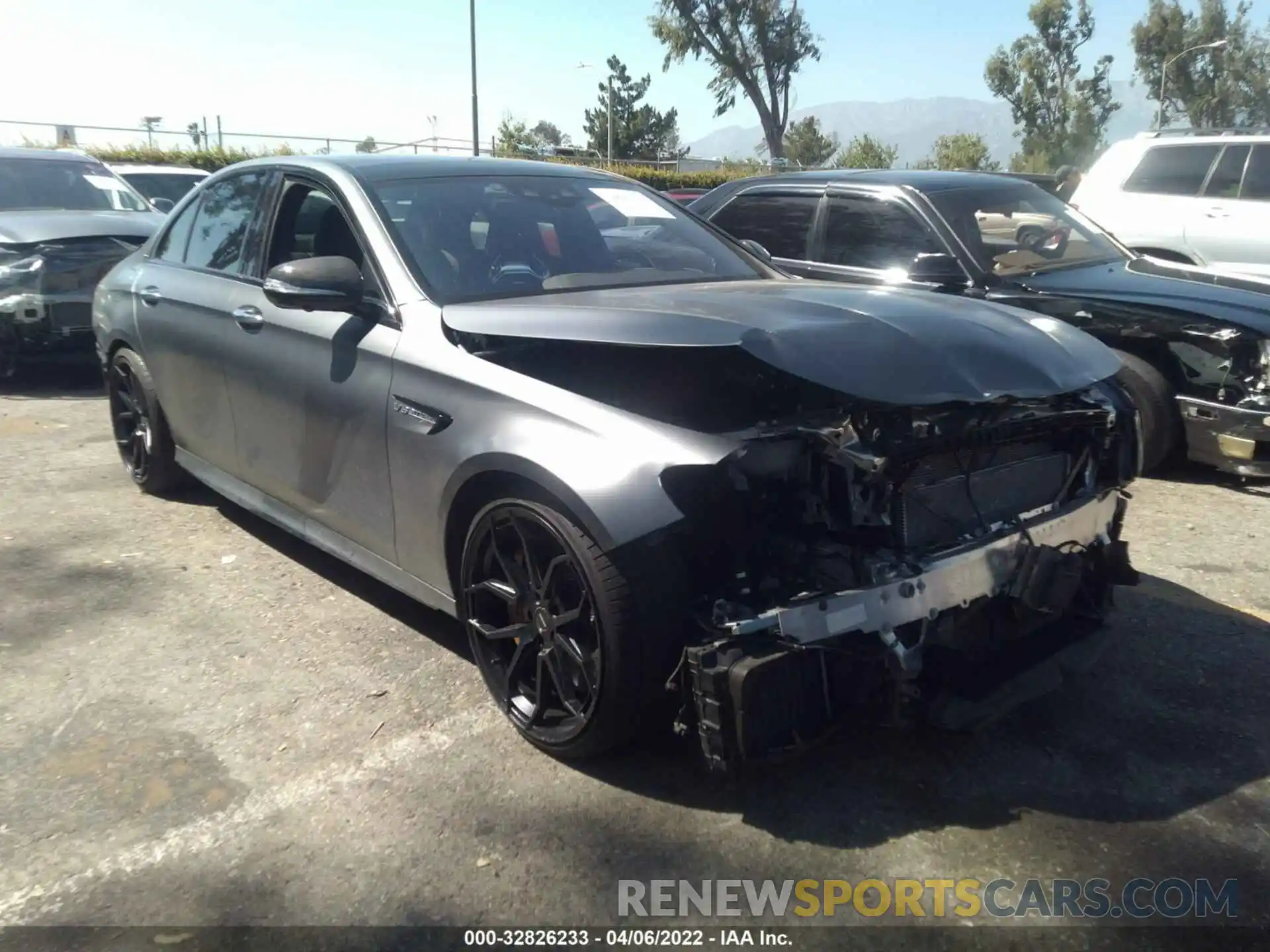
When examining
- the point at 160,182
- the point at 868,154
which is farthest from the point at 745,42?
the point at 160,182

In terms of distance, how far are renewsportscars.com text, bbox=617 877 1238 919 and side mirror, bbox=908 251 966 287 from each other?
3743 millimetres

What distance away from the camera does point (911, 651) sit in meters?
2.85

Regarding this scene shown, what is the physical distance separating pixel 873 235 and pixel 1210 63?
50.2m

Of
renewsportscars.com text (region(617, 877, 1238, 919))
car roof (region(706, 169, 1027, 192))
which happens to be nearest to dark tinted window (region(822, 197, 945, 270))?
car roof (region(706, 169, 1027, 192))

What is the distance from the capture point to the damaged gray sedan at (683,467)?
2785 mm

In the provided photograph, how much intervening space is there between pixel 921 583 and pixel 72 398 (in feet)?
25.5

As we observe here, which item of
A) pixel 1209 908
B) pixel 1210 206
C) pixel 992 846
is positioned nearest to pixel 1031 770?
pixel 992 846

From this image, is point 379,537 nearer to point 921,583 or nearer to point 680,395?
point 680,395

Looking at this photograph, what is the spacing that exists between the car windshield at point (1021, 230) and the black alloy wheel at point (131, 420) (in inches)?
175

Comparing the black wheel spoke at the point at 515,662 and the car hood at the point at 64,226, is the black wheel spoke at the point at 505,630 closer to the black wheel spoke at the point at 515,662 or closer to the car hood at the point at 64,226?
the black wheel spoke at the point at 515,662

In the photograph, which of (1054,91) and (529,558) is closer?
(529,558)

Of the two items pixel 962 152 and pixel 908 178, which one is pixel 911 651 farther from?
pixel 962 152

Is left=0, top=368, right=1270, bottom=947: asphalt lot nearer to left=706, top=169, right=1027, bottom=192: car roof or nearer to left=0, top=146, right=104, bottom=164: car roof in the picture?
left=706, top=169, right=1027, bottom=192: car roof

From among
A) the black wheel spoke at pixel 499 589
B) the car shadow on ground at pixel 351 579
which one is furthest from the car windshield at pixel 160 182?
the black wheel spoke at pixel 499 589
